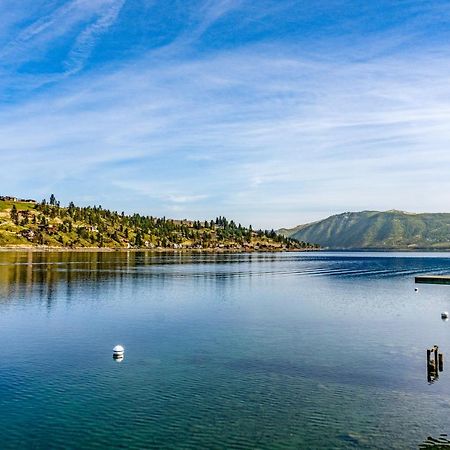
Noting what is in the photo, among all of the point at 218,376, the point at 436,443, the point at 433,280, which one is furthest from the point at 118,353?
the point at 433,280

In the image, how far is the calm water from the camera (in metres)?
37.4

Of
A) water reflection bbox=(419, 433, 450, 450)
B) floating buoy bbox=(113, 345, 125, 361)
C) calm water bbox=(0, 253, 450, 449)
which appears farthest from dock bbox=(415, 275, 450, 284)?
water reflection bbox=(419, 433, 450, 450)

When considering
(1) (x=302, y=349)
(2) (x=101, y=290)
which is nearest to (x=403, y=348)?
(1) (x=302, y=349)

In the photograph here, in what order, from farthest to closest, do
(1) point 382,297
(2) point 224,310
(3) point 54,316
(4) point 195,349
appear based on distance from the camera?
(1) point 382,297 < (2) point 224,310 < (3) point 54,316 < (4) point 195,349

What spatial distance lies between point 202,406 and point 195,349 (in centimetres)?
2150

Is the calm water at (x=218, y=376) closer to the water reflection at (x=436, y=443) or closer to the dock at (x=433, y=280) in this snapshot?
the water reflection at (x=436, y=443)

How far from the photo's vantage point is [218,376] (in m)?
51.6

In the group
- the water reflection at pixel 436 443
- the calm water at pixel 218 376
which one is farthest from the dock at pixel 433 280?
the water reflection at pixel 436 443

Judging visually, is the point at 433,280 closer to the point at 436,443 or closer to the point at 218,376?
the point at 218,376

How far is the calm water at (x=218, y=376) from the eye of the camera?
3741cm

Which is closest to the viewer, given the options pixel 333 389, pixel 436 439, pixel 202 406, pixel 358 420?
pixel 436 439

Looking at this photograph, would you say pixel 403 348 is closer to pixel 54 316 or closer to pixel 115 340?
pixel 115 340

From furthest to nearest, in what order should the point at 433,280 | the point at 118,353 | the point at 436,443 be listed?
the point at 433,280
the point at 118,353
the point at 436,443

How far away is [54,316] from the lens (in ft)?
290
